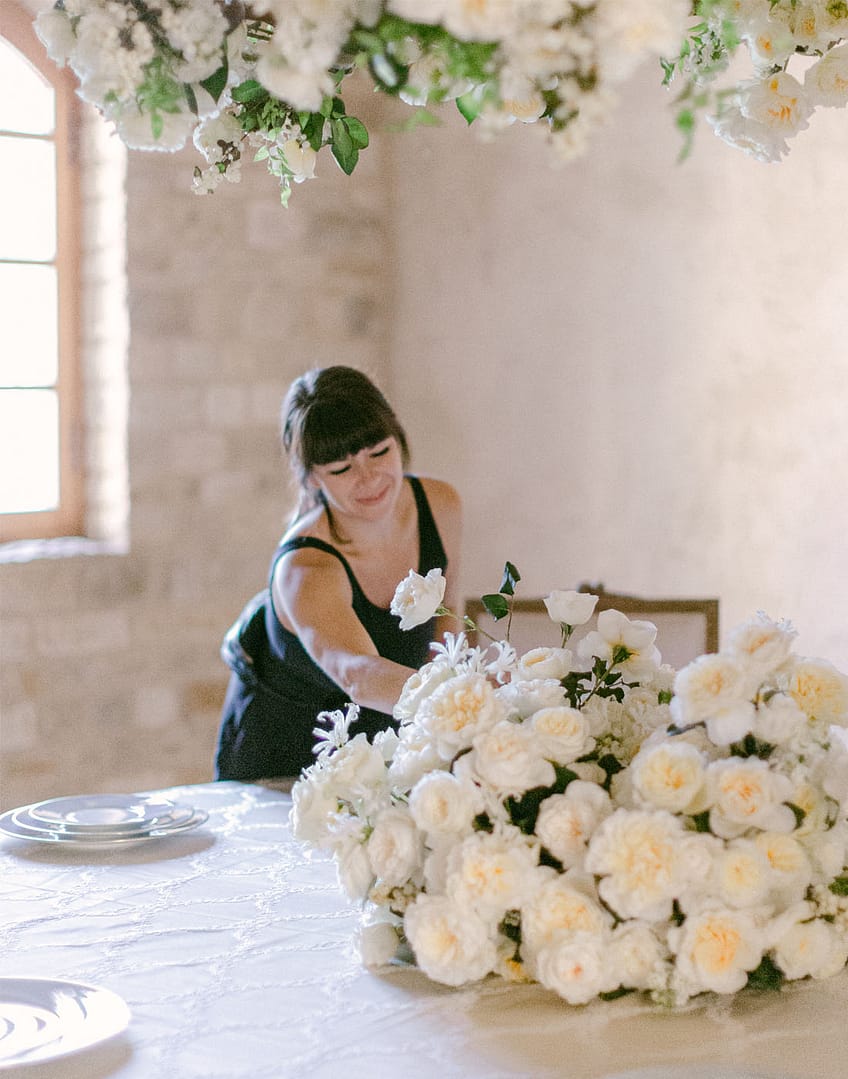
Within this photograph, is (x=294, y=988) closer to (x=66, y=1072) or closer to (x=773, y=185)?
(x=66, y=1072)

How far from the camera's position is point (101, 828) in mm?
1852

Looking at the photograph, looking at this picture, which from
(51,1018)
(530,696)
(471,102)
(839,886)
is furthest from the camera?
(530,696)

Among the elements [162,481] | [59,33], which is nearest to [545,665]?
[59,33]

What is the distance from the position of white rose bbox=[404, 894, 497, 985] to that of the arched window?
2.96 metres

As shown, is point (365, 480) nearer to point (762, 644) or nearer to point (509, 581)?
point (509, 581)

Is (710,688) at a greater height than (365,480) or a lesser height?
lesser

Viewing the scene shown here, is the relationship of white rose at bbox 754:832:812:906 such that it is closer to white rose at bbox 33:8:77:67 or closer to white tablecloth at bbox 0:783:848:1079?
white tablecloth at bbox 0:783:848:1079

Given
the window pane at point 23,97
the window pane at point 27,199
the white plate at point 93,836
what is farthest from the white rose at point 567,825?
the window pane at point 23,97

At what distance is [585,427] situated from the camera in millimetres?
3891

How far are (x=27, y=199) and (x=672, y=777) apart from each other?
3.28 metres

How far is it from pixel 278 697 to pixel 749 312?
1.68 meters

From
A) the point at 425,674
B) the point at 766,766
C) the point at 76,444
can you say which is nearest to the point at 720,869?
the point at 766,766

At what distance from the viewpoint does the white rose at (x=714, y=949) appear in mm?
1238

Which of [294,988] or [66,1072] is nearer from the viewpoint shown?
[66,1072]
